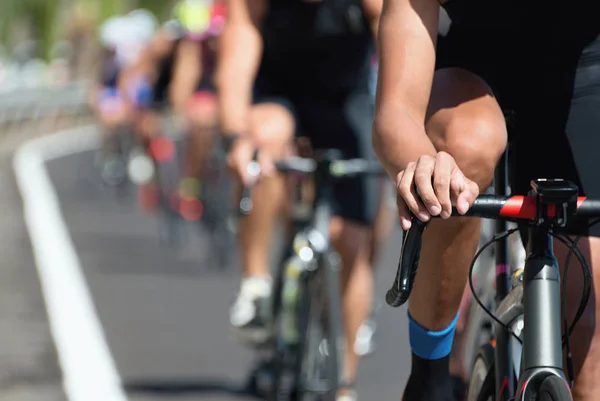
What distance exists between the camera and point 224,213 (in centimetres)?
1338

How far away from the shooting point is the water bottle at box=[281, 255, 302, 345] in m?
6.07

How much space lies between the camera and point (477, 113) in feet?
10.9

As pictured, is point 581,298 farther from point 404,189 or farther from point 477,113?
point 404,189

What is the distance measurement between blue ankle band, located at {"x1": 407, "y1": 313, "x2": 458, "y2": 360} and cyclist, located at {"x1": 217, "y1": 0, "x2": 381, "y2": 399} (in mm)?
2512

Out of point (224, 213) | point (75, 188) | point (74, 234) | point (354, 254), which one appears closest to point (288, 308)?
point (354, 254)

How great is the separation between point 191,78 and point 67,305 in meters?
5.13

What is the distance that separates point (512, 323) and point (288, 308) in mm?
2708

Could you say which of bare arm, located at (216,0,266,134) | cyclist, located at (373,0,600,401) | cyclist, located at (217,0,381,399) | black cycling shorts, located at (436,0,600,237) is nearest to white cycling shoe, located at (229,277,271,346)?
cyclist, located at (217,0,381,399)

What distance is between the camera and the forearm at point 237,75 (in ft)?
19.9

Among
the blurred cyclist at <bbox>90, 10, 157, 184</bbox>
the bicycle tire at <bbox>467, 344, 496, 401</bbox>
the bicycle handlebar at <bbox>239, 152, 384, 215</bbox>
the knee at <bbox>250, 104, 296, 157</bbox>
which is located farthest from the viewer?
the blurred cyclist at <bbox>90, 10, 157, 184</bbox>

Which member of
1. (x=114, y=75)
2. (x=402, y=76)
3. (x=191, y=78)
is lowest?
(x=402, y=76)

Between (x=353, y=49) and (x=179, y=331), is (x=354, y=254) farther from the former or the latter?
(x=179, y=331)

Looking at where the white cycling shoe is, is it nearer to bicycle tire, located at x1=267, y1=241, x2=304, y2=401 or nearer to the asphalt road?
bicycle tire, located at x1=267, y1=241, x2=304, y2=401

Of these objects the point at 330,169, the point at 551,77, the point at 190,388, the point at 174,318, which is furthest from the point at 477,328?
the point at 174,318
